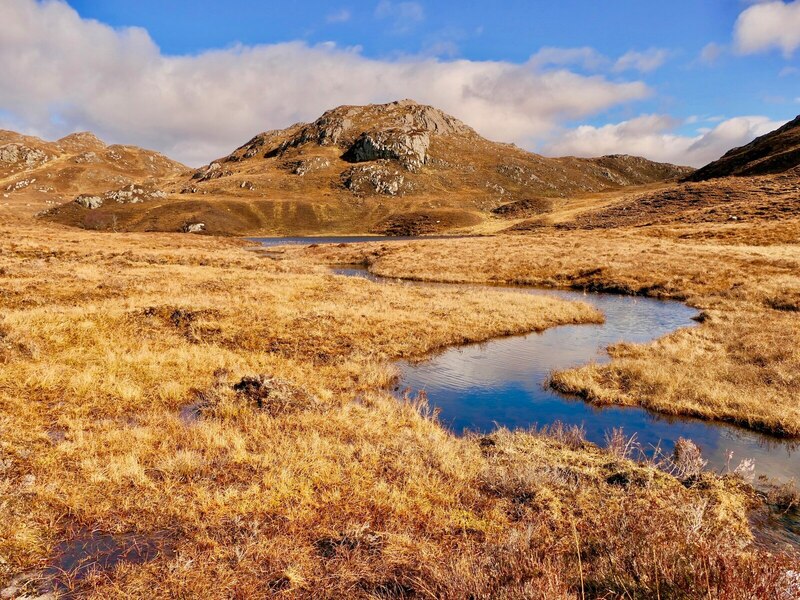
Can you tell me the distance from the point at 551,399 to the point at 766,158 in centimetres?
13705

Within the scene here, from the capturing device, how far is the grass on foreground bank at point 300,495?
5828mm

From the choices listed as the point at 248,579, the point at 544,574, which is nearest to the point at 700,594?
the point at 544,574

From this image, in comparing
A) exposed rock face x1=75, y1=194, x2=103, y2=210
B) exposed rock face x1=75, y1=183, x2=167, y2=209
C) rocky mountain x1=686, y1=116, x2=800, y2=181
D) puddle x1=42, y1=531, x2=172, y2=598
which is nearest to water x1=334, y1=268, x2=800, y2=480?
puddle x1=42, y1=531, x2=172, y2=598

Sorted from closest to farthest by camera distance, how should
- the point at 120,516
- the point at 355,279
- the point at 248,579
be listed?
the point at 248,579
the point at 120,516
the point at 355,279

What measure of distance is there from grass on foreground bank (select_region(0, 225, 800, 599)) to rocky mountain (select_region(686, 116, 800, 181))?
427 ft

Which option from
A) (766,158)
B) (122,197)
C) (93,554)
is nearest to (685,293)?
(93,554)

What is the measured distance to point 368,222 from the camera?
539ft

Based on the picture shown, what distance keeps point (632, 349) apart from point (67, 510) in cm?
2182

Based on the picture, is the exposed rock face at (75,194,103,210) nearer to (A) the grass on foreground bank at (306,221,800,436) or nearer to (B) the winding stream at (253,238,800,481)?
(A) the grass on foreground bank at (306,221,800,436)

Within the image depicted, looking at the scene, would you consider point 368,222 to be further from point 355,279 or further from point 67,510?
point 67,510

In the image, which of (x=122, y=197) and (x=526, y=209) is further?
(x=526, y=209)

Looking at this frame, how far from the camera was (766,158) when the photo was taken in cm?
11300

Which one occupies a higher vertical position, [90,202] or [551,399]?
[90,202]

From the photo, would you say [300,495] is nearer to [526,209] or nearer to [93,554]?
[93,554]
